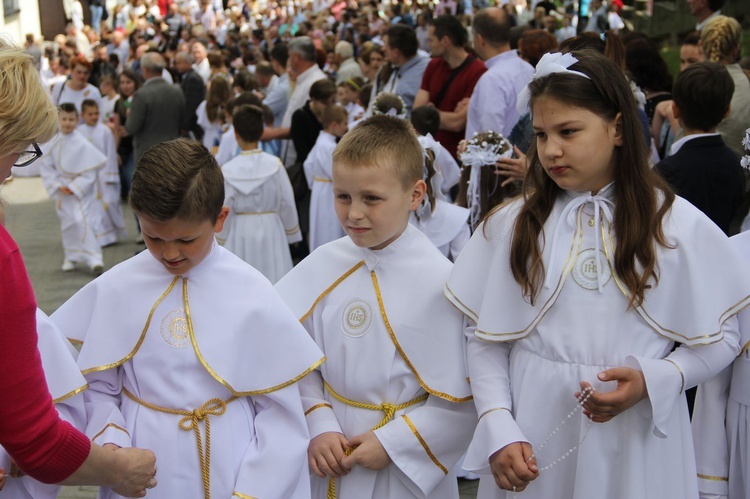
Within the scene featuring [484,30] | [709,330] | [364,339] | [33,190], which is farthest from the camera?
[33,190]

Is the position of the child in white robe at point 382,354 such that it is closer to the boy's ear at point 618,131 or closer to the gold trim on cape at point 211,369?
the gold trim on cape at point 211,369

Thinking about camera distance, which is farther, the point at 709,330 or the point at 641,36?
the point at 641,36

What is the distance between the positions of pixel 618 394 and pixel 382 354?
802 mm

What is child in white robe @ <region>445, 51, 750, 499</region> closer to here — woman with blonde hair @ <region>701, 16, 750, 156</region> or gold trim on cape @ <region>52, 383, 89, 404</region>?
gold trim on cape @ <region>52, 383, 89, 404</region>

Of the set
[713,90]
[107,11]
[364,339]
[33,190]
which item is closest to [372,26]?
[33,190]

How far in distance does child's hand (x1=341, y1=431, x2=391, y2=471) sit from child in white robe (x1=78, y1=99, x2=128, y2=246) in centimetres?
860

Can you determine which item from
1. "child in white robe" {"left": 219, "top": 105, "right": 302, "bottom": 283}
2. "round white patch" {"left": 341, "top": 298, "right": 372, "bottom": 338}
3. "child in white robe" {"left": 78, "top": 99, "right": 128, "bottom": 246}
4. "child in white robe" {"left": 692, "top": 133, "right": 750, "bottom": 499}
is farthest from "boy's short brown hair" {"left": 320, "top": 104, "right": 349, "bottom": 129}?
"child in white robe" {"left": 692, "top": 133, "right": 750, "bottom": 499}

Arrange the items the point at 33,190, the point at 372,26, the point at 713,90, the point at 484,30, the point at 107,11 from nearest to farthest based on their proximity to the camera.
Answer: the point at 713,90 < the point at 484,30 < the point at 33,190 < the point at 372,26 < the point at 107,11

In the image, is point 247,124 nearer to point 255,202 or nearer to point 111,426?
point 255,202

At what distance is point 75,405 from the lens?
9.10 ft

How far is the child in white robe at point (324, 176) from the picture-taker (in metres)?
8.27

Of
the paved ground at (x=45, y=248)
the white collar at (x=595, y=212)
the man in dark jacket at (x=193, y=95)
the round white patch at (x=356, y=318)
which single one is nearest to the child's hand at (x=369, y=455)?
the round white patch at (x=356, y=318)

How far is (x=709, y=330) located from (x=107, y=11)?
31414 mm

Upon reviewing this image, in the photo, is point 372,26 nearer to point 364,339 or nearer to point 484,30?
point 484,30
